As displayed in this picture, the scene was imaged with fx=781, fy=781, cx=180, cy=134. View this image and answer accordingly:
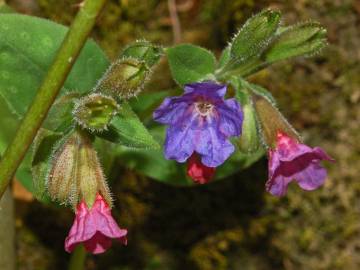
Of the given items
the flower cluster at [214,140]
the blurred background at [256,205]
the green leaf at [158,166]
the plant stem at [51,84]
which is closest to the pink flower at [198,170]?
the flower cluster at [214,140]

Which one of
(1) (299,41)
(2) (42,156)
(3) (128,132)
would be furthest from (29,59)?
(1) (299,41)

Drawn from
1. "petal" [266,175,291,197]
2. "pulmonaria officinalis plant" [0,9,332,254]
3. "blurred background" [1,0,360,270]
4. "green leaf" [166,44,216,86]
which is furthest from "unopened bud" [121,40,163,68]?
"blurred background" [1,0,360,270]

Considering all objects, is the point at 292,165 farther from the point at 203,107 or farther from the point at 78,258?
the point at 78,258

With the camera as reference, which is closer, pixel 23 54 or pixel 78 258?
pixel 23 54

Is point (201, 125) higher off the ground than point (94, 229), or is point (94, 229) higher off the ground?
point (201, 125)

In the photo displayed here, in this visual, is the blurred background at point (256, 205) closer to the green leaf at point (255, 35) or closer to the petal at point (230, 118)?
the green leaf at point (255, 35)

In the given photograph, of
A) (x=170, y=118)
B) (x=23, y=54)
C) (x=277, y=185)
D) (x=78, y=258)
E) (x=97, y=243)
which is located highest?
(x=23, y=54)

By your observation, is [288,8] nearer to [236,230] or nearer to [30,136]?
[236,230]
